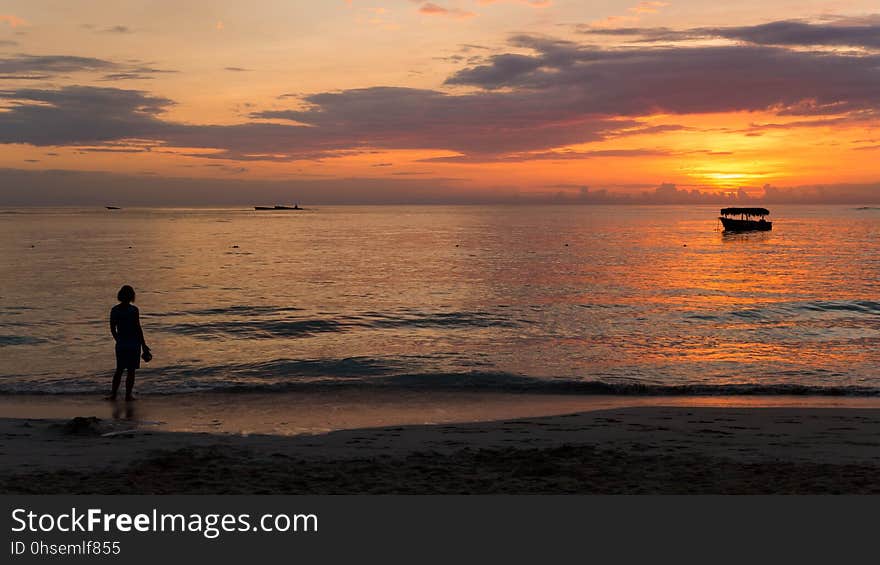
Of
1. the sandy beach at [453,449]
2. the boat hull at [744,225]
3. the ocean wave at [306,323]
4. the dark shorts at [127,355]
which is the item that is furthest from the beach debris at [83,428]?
the boat hull at [744,225]

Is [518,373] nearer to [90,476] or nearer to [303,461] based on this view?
[303,461]

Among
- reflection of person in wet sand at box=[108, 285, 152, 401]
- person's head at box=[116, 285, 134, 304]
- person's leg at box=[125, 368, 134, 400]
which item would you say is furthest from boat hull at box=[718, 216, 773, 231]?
person's head at box=[116, 285, 134, 304]

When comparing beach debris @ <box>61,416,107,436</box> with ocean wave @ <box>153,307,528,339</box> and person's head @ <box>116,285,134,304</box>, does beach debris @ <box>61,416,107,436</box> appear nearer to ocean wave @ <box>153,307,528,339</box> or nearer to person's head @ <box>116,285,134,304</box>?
person's head @ <box>116,285,134,304</box>

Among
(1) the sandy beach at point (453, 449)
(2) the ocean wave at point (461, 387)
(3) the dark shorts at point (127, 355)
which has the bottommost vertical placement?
(2) the ocean wave at point (461, 387)

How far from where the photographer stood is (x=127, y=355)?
45.8 feet

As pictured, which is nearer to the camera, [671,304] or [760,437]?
[760,437]

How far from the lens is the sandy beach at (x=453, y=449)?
8.58 meters

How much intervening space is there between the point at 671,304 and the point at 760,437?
2288 cm

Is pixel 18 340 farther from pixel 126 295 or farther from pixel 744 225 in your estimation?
pixel 744 225

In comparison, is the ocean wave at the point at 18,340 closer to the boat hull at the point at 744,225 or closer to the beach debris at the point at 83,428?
the beach debris at the point at 83,428

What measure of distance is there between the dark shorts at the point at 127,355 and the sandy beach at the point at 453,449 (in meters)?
0.90

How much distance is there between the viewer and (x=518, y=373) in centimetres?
1811

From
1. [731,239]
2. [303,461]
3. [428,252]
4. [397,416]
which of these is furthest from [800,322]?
[731,239]

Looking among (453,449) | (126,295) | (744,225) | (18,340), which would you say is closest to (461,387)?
(453,449)
